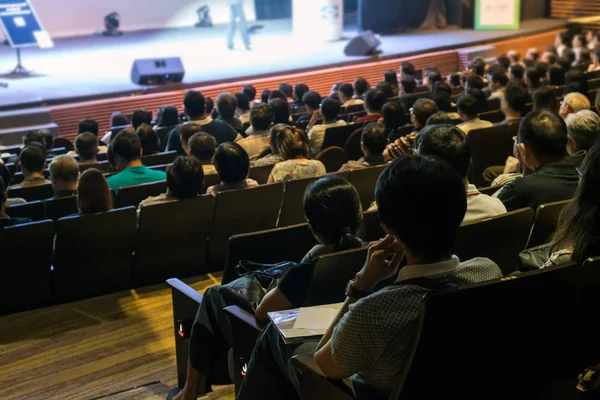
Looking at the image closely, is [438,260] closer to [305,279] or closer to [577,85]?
[305,279]

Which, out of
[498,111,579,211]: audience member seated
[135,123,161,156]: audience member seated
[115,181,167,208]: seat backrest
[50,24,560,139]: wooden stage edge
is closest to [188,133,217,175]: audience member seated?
[115,181,167,208]: seat backrest

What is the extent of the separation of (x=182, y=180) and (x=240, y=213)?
0.37 meters

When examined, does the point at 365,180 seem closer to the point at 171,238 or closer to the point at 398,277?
the point at 171,238

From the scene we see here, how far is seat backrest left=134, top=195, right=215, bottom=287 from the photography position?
400 cm

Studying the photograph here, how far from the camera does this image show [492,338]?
1.73 meters

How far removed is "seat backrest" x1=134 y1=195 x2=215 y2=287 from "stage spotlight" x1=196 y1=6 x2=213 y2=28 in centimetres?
1133

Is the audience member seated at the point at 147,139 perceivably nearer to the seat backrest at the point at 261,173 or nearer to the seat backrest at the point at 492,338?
the seat backrest at the point at 261,173

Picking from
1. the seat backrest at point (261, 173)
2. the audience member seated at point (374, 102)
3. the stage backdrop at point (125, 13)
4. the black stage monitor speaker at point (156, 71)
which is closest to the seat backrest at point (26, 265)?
the seat backrest at point (261, 173)

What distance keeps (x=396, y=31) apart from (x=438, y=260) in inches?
509

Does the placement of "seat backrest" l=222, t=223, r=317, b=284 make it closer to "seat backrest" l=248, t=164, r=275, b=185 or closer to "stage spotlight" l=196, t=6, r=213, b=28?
"seat backrest" l=248, t=164, r=275, b=185

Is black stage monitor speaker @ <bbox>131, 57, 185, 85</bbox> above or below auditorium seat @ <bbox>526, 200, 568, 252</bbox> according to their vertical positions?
below

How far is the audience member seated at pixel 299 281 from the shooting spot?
226cm

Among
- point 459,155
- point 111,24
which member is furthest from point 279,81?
point 459,155

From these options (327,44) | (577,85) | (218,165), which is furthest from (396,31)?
(218,165)
